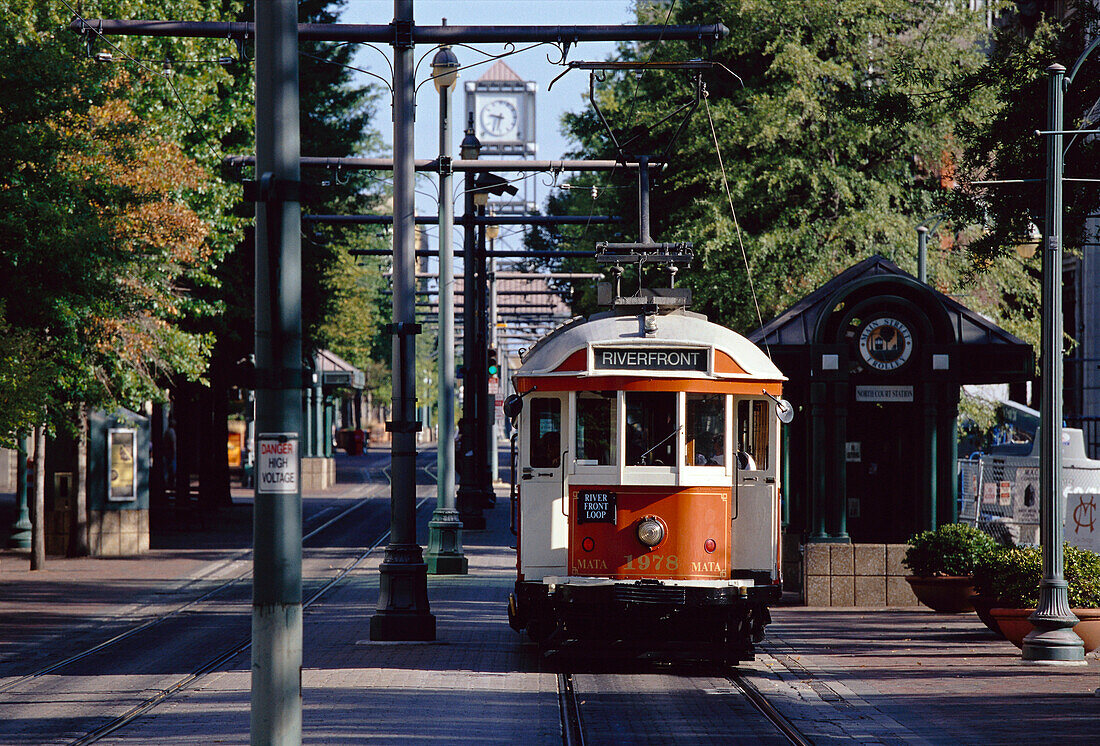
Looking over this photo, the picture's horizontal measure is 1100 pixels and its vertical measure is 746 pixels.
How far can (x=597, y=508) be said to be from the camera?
13305 millimetres

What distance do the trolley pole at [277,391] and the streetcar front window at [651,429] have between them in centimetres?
674

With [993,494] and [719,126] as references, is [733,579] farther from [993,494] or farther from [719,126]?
[719,126]

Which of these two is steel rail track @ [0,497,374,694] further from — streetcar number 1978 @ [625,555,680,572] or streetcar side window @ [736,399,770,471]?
streetcar side window @ [736,399,770,471]

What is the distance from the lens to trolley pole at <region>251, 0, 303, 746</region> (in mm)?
6918

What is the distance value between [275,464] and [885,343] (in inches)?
554

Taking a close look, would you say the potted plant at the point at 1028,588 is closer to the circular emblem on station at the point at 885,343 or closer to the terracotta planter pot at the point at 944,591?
the terracotta planter pot at the point at 944,591

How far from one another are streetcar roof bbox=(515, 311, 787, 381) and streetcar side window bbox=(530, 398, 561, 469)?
0.36 m

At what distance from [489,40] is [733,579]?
6.02 m

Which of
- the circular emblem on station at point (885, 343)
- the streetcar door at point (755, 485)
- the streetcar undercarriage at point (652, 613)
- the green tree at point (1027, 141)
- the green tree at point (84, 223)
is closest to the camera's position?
the streetcar undercarriage at point (652, 613)

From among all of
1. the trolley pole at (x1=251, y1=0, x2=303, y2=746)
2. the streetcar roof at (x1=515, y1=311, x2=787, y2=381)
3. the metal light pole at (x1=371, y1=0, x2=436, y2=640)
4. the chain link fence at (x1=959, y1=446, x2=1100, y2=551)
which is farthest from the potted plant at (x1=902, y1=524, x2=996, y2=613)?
the trolley pole at (x1=251, y1=0, x2=303, y2=746)

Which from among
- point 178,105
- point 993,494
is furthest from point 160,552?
point 993,494

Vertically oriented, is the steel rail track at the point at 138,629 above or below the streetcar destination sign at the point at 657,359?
below

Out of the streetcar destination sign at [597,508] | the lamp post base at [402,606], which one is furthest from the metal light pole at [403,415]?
the streetcar destination sign at [597,508]

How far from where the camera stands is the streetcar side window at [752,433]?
1375 centimetres
